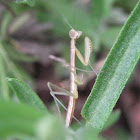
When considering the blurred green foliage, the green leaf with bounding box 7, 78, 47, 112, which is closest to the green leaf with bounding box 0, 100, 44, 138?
the green leaf with bounding box 7, 78, 47, 112

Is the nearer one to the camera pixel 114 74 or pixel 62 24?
pixel 114 74

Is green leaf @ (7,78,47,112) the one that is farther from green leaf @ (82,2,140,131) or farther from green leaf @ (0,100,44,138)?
green leaf @ (0,100,44,138)

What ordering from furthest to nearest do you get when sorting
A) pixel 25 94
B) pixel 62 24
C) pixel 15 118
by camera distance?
pixel 62 24, pixel 25 94, pixel 15 118

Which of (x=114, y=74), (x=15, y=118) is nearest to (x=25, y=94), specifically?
(x=114, y=74)

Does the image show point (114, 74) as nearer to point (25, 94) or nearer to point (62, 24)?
point (25, 94)

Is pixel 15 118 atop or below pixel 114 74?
atop

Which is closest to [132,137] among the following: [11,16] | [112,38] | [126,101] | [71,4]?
[126,101]
